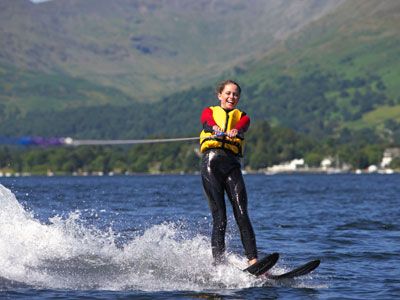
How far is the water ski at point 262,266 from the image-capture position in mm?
15102

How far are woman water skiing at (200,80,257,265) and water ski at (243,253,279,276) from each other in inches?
6.3

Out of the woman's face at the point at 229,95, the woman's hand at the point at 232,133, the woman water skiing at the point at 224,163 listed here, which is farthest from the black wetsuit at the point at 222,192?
the woman's face at the point at 229,95

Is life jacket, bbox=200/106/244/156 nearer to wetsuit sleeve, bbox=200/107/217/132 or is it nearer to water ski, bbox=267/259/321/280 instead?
wetsuit sleeve, bbox=200/107/217/132

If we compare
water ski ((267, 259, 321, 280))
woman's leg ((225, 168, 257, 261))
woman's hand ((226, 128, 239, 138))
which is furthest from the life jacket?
water ski ((267, 259, 321, 280))

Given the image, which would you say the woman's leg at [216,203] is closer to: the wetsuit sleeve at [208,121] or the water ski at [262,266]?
the wetsuit sleeve at [208,121]

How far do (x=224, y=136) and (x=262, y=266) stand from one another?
6.83 feet

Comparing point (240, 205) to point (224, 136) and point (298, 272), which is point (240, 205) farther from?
point (298, 272)

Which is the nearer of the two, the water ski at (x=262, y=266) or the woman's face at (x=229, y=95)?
the water ski at (x=262, y=266)

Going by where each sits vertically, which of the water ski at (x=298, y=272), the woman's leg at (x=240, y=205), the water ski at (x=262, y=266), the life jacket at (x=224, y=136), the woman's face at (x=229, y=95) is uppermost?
the woman's face at (x=229, y=95)

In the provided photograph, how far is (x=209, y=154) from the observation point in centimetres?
1581

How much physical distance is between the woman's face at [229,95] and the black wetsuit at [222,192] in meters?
0.71

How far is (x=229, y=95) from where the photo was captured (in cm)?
1566

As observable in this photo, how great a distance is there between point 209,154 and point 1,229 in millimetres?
4026

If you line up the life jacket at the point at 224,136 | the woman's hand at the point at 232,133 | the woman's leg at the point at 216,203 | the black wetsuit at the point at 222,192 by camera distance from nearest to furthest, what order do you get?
1. the woman's hand at the point at 232,133
2. the life jacket at the point at 224,136
3. the black wetsuit at the point at 222,192
4. the woman's leg at the point at 216,203
